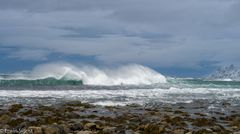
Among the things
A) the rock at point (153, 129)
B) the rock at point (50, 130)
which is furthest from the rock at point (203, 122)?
the rock at point (50, 130)

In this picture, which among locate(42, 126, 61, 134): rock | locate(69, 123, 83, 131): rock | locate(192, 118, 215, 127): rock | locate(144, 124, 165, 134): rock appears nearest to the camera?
locate(42, 126, 61, 134): rock

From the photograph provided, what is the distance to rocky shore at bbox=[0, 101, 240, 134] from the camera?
1206 cm

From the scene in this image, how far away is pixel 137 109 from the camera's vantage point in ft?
65.8

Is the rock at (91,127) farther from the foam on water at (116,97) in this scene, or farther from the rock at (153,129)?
the foam on water at (116,97)

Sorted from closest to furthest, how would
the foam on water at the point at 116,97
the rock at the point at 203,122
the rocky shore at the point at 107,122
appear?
the rocky shore at the point at 107,122 → the rock at the point at 203,122 → the foam on water at the point at 116,97

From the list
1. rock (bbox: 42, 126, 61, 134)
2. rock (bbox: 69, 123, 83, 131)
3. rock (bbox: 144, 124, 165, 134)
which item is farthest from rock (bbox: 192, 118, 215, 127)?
rock (bbox: 42, 126, 61, 134)

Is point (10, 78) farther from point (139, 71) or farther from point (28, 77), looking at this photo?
point (139, 71)

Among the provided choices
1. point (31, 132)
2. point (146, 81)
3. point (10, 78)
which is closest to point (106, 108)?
point (31, 132)

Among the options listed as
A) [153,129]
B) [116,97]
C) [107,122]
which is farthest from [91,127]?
[116,97]

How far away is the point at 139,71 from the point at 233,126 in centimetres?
6086

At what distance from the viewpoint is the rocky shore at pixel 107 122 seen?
475 inches

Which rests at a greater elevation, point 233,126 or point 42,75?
point 42,75

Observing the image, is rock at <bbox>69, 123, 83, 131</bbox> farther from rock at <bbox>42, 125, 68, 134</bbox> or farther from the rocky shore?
rock at <bbox>42, 125, 68, 134</bbox>

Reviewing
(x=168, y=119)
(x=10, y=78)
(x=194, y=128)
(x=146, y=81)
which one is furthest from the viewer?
(x=146, y=81)
